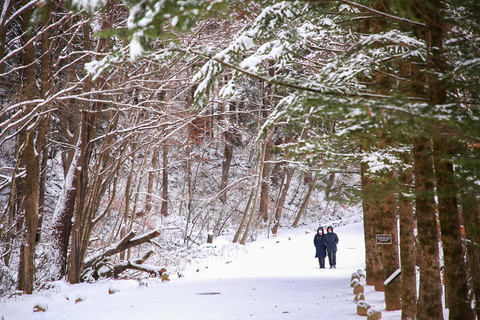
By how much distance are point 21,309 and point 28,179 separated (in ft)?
10.4

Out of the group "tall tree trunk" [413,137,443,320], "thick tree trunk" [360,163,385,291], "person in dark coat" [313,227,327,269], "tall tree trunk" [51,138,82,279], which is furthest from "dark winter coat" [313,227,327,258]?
"tall tree trunk" [413,137,443,320]

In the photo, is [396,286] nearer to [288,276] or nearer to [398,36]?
[398,36]

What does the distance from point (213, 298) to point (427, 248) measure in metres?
5.01

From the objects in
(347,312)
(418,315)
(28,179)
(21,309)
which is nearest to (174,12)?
(418,315)

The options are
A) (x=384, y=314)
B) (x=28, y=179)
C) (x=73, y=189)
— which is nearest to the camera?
(x=384, y=314)

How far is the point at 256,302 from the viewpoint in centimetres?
791

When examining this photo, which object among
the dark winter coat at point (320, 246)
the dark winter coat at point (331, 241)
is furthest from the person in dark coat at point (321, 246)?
the dark winter coat at point (331, 241)

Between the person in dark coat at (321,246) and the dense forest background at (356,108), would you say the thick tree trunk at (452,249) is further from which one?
the person in dark coat at (321,246)

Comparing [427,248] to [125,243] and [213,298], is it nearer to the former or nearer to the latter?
[213,298]

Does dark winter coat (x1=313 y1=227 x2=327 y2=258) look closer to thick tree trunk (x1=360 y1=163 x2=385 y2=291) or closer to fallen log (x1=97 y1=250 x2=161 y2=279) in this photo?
thick tree trunk (x1=360 y1=163 x2=385 y2=291)

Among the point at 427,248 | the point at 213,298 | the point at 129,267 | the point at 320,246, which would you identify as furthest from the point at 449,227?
the point at 320,246

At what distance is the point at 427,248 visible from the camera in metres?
4.61

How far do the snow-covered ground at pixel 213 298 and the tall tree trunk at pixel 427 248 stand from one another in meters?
1.41

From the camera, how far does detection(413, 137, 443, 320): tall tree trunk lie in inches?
181
